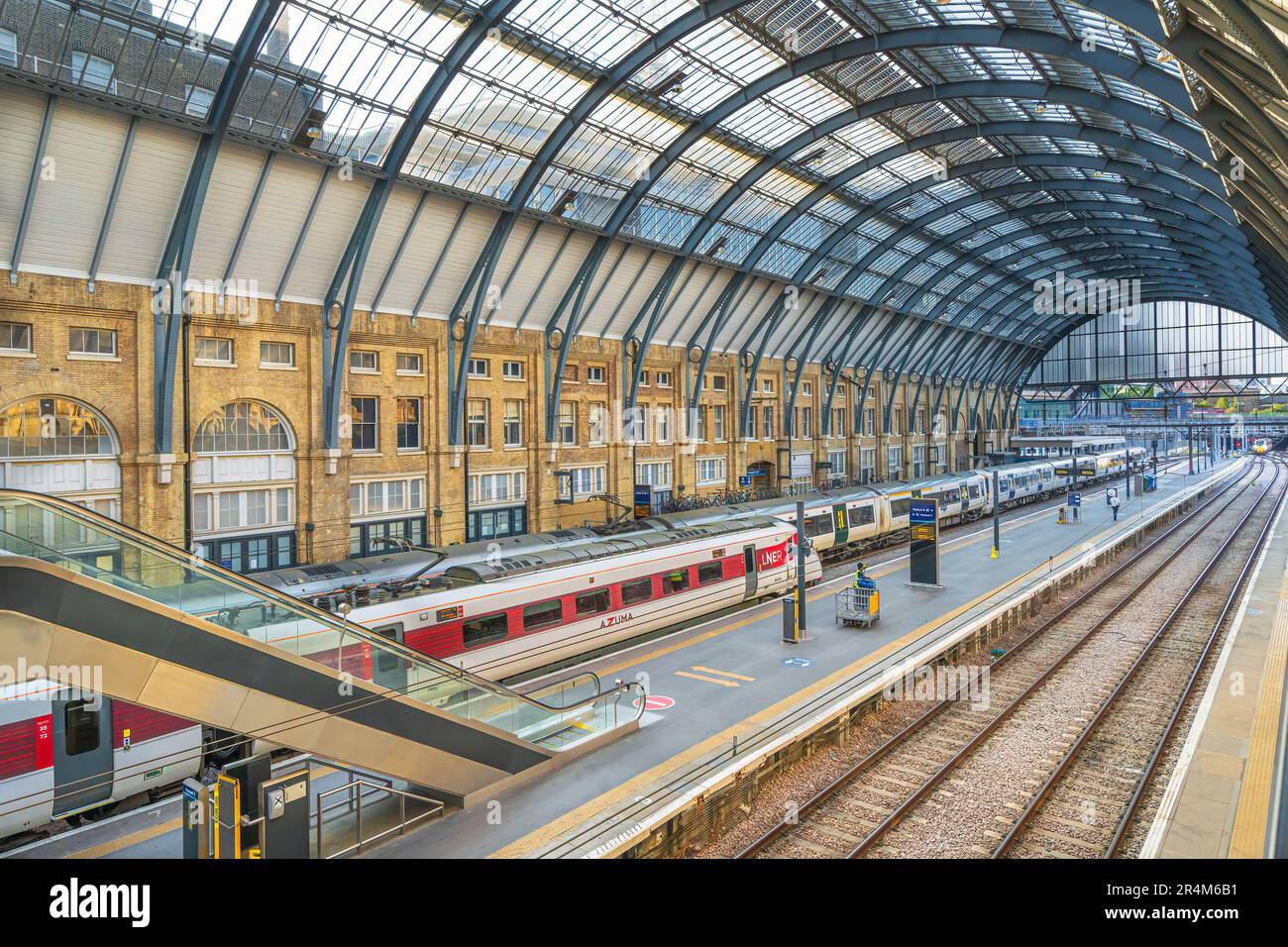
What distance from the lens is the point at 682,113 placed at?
103 feet

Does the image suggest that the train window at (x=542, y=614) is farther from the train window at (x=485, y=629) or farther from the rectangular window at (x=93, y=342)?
the rectangular window at (x=93, y=342)

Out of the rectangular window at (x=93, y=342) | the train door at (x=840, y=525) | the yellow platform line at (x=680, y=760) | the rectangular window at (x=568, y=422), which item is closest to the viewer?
the yellow platform line at (x=680, y=760)

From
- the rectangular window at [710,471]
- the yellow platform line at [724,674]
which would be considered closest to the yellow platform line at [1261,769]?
the yellow platform line at [724,674]

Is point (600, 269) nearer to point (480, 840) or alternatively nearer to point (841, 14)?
point (841, 14)

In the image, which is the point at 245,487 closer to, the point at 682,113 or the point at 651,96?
the point at 651,96

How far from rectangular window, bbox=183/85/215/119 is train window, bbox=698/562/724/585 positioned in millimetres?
18690

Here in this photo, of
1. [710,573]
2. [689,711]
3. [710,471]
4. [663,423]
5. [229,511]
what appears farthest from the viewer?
[710,471]

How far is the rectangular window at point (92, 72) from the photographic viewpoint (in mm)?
18891

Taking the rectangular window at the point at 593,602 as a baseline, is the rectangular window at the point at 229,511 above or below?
above

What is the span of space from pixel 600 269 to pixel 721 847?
92.2ft

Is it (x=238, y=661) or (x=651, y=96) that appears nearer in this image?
(x=238, y=661)

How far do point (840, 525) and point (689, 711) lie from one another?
21.4m

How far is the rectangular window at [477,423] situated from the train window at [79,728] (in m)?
20.2

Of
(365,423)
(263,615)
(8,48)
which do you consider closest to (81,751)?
(263,615)
